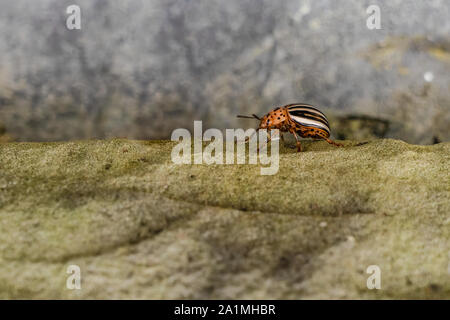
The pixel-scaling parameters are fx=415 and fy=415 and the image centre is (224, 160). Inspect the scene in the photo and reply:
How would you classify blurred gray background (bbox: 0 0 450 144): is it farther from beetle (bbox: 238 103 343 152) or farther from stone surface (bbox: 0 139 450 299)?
stone surface (bbox: 0 139 450 299)

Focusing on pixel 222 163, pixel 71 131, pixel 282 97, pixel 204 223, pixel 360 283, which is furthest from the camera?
pixel 282 97

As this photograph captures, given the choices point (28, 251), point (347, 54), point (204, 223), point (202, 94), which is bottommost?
point (28, 251)

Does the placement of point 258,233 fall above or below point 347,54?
below

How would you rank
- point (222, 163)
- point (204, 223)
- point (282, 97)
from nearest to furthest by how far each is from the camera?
point (204, 223) → point (222, 163) → point (282, 97)

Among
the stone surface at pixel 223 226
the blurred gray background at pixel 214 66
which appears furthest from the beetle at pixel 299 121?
the stone surface at pixel 223 226

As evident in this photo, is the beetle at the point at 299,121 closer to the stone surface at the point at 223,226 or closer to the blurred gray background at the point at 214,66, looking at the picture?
the blurred gray background at the point at 214,66

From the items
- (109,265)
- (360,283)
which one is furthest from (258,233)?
(109,265)

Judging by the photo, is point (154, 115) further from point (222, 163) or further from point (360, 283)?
point (360, 283)

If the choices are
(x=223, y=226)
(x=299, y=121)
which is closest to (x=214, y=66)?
(x=299, y=121)
